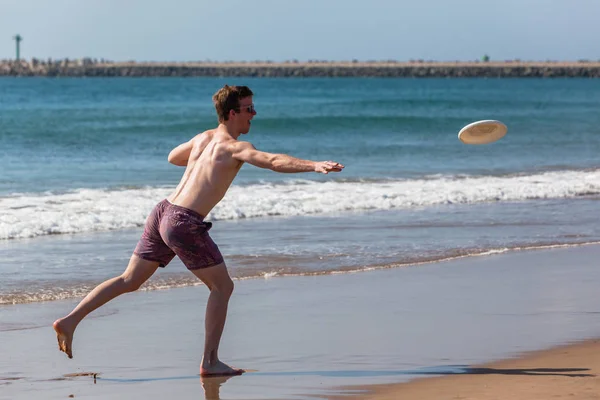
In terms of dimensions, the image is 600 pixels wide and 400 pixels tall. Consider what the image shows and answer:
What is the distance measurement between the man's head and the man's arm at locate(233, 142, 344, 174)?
18cm

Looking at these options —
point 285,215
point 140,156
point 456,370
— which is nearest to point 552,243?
point 285,215

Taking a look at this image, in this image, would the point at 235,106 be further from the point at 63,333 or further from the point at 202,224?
the point at 63,333

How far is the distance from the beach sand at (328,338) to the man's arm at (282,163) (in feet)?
3.68

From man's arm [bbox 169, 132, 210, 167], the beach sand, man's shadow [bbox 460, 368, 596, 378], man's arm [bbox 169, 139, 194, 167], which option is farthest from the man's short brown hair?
man's shadow [bbox 460, 368, 596, 378]

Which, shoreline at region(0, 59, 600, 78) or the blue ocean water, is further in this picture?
shoreline at region(0, 59, 600, 78)

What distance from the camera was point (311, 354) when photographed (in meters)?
6.18

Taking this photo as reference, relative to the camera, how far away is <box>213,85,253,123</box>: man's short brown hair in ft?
18.2

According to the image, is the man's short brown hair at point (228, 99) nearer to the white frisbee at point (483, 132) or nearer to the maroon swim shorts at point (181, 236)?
the maroon swim shorts at point (181, 236)

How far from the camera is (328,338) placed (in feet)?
21.6

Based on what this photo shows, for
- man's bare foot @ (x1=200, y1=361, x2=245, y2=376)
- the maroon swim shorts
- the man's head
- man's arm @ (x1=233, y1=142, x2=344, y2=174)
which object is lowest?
man's bare foot @ (x1=200, y1=361, x2=245, y2=376)

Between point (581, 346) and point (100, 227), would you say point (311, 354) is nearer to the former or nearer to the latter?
point (581, 346)

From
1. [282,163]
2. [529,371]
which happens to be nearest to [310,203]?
[529,371]

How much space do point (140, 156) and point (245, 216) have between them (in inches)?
486

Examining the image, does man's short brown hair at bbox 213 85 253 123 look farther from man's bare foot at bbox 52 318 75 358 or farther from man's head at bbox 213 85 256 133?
man's bare foot at bbox 52 318 75 358
